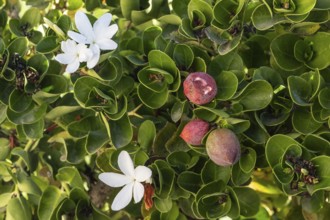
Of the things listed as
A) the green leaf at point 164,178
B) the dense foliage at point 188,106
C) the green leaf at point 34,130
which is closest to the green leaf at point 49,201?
the dense foliage at point 188,106

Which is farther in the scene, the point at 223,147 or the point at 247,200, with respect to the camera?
the point at 247,200

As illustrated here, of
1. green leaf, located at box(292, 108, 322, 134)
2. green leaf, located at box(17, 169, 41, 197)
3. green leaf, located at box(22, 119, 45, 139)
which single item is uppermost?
green leaf, located at box(292, 108, 322, 134)

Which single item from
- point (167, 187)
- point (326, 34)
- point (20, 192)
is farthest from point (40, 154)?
point (326, 34)

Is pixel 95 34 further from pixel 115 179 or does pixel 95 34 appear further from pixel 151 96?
pixel 115 179

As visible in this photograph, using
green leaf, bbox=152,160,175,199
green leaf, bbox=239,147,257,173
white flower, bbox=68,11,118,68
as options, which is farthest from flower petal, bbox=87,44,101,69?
green leaf, bbox=239,147,257,173

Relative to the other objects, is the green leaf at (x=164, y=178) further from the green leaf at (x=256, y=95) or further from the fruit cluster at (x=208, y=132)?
the green leaf at (x=256, y=95)

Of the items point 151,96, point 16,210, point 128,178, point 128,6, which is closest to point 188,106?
point 151,96

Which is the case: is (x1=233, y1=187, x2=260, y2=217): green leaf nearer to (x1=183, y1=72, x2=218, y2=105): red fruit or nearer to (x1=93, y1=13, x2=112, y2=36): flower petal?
(x1=183, y1=72, x2=218, y2=105): red fruit
